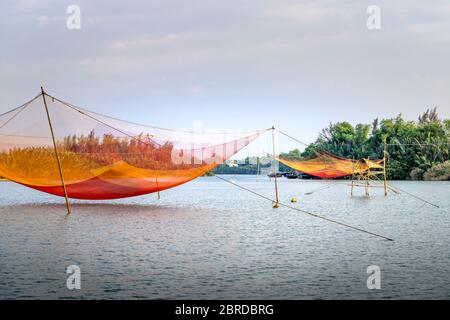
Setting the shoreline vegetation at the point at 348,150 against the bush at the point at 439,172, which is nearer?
the shoreline vegetation at the point at 348,150

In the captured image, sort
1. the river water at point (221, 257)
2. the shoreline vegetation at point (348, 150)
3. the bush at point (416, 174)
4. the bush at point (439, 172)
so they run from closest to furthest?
the river water at point (221, 257) → the shoreline vegetation at point (348, 150) → the bush at point (439, 172) → the bush at point (416, 174)

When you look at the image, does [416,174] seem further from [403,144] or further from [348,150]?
[348,150]

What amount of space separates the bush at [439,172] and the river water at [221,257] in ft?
134

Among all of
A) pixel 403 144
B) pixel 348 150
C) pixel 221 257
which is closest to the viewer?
pixel 221 257

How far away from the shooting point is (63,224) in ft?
57.0

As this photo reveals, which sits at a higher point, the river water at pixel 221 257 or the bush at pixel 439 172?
the bush at pixel 439 172

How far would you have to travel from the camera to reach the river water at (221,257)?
27.6 feet

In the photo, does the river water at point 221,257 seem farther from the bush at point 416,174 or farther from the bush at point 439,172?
the bush at point 416,174

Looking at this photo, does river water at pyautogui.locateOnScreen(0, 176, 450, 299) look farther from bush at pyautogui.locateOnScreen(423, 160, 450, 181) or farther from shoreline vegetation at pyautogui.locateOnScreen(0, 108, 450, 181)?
bush at pyautogui.locateOnScreen(423, 160, 450, 181)

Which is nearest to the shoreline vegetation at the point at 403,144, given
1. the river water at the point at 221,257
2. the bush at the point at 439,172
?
the bush at the point at 439,172

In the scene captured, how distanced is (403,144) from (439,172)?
4847 mm

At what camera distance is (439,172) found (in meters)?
58.6

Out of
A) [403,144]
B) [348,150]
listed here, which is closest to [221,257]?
[403,144]
